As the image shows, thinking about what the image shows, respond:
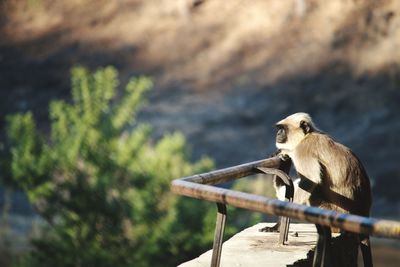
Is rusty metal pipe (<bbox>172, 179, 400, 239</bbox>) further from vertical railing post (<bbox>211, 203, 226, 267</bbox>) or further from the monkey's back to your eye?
the monkey's back

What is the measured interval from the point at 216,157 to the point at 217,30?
15.7 feet

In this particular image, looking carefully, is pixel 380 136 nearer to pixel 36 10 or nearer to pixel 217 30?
pixel 217 30

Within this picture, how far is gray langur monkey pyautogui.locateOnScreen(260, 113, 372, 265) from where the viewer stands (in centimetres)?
416

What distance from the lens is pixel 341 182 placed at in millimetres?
4188

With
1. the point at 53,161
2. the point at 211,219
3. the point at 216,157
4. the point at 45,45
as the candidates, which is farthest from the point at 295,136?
the point at 45,45

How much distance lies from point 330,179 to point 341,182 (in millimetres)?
71

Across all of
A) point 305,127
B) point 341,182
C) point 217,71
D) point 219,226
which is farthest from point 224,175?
point 217,71

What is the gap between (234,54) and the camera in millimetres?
21047

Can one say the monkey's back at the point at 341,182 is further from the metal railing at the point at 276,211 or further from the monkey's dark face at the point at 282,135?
the metal railing at the point at 276,211

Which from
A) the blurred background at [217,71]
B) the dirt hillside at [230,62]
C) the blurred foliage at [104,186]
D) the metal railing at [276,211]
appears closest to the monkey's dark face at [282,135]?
the metal railing at [276,211]

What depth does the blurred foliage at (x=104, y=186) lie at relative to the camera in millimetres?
9977

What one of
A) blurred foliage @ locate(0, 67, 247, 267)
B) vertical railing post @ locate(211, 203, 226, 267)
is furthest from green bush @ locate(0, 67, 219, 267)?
vertical railing post @ locate(211, 203, 226, 267)

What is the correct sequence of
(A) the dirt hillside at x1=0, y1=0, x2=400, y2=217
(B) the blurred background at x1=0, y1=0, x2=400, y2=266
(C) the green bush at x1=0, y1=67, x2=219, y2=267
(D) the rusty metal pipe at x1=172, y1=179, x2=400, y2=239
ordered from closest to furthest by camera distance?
1. (D) the rusty metal pipe at x1=172, y1=179, x2=400, y2=239
2. (C) the green bush at x1=0, y1=67, x2=219, y2=267
3. (B) the blurred background at x1=0, y1=0, x2=400, y2=266
4. (A) the dirt hillside at x1=0, y1=0, x2=400, y2=217

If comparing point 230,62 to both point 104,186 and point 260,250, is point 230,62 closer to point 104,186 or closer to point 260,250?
point 104,186
